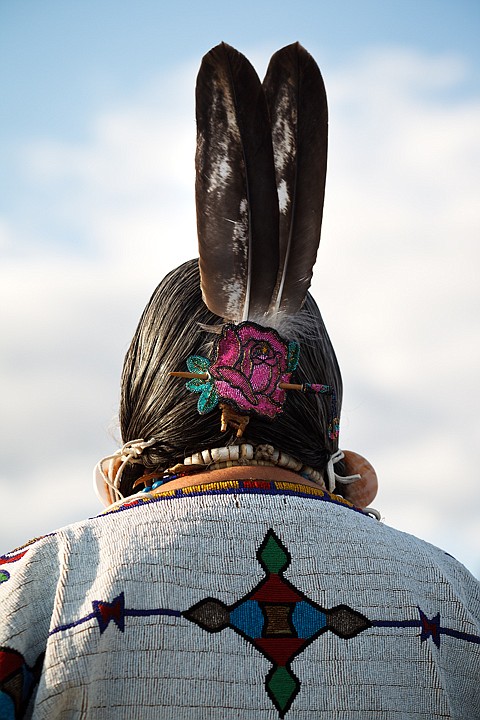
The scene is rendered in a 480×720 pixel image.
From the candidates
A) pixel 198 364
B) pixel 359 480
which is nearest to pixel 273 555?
pixel 198 364

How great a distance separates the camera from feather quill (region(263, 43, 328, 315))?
271 cm

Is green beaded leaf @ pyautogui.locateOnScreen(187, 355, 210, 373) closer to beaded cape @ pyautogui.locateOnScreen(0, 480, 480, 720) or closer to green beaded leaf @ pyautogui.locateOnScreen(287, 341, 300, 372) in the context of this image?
green beaded leaf @ pyautogui.locateOnScreen(287, 341, 300, 372)

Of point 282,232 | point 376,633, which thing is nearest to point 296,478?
point 376,633

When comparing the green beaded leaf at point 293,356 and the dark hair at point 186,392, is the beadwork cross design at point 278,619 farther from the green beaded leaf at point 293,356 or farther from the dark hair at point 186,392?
the green beaded leaf at point 293,356

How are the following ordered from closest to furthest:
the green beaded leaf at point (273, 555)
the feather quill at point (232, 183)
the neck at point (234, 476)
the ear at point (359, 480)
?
the green beaded leaf at point (273, 555)
the neck at point (234, 476)
the feather quill at point (232, 183)
the ear at point (359, 480)

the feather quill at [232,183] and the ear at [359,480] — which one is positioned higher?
the feather quill at [232,183]

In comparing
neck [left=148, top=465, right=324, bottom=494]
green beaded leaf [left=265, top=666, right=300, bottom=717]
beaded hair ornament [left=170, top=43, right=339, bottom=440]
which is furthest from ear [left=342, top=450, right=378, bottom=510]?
green beaded leaf [left=265, top=666, right=300, bottom=717]

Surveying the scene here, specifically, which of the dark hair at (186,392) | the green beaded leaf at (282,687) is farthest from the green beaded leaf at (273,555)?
the dark hair at (186,392)

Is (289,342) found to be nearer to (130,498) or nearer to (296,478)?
(296,478)

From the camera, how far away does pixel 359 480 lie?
9.20ft

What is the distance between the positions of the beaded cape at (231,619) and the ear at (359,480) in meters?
0.55

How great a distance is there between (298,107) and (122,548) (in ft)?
4.65

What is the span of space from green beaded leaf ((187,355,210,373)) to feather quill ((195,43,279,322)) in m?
0.18

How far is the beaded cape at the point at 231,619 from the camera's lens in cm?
188
